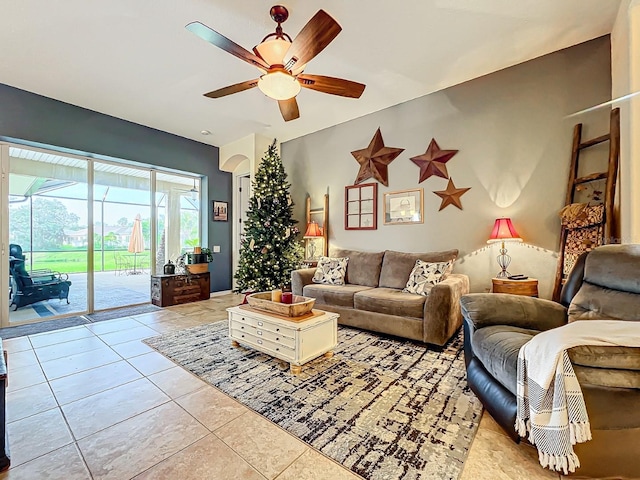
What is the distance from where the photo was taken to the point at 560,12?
2.41 metres

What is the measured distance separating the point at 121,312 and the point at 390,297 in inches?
157

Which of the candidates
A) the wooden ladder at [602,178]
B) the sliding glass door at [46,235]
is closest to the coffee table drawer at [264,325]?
the wooden ladder at [602,178]

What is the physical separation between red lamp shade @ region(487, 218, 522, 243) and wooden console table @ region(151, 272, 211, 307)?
15.0ft

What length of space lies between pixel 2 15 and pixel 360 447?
416 cm

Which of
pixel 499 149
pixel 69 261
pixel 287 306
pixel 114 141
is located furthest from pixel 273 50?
pixel 69 261

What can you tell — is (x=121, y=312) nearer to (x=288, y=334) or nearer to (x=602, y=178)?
(x=288, y=334)

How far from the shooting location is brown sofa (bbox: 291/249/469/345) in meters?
2.75

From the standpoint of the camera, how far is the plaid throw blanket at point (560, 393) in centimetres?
116

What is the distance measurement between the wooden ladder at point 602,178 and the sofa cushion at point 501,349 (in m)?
1.50

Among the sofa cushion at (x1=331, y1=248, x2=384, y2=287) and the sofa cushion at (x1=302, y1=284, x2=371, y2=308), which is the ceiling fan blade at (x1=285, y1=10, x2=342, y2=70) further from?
the sofa cushion at (x1=331, y1=248, x2=384, y2=287)

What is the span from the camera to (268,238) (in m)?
4.59

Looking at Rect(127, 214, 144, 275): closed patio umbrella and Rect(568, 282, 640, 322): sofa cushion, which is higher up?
Rect(127, 214, 144, 275): closed patio umbrella

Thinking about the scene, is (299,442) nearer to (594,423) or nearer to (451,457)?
(451,457)

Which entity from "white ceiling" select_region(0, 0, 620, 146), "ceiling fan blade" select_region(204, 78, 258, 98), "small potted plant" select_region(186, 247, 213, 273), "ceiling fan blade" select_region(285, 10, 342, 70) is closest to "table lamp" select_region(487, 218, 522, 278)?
"white ceiling" select_region(0, 0, 620, 146)
